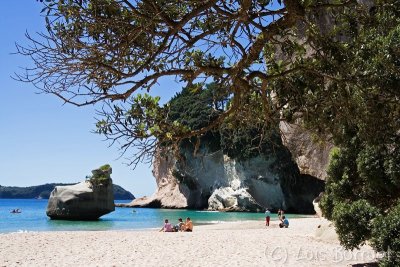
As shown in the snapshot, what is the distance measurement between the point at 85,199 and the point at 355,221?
3479 centimetres

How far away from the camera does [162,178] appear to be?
81125mm

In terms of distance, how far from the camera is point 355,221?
8.16 meters

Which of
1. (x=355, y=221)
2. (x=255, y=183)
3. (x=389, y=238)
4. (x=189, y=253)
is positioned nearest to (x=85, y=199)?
(x=255, y=183)

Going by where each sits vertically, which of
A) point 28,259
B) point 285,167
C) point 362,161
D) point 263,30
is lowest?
point 28,259

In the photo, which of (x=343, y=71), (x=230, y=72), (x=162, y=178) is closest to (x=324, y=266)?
(x=343, y=71)

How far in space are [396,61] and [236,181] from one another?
5363cm

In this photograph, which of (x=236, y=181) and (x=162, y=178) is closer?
(x=236, y=181)

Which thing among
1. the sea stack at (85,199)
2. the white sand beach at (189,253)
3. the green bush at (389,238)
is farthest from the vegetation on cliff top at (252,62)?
the sea stack at (85,199)

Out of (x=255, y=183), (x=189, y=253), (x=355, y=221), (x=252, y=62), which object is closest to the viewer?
Result: (x=252, y=62)

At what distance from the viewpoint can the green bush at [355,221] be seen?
800 cm

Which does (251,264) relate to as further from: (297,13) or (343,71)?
(297,13)

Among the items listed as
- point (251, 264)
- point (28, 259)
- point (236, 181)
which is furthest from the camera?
point (236, 181)

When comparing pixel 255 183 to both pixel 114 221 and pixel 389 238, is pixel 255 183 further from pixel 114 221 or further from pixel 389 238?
pixel 389 238

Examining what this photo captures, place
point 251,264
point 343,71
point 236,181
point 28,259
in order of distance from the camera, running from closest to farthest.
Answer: point 343,71 → point 251,264 → point 28,259 → point 236,181
